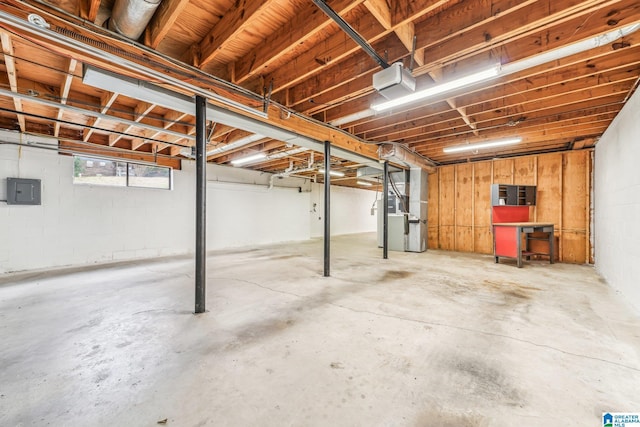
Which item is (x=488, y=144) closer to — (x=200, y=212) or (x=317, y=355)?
(x=317, y=355)

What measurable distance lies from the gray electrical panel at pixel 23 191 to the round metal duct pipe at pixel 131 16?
14.3 feet

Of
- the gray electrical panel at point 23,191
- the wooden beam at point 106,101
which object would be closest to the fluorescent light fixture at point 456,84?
the wooden beam at point 106,101

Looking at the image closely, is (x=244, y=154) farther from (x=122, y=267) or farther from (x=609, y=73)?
(x=609, y=73)

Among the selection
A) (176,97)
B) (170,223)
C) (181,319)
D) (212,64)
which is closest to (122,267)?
(170,223)

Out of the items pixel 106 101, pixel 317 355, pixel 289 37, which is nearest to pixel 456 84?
pixel 289 37

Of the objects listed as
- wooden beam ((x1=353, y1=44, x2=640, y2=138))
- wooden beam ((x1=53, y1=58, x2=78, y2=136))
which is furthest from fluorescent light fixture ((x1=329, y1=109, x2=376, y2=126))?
wooden beam ((x1=53, y1=58, x2=78, y2=136))

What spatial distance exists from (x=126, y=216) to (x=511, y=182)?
9.24 m

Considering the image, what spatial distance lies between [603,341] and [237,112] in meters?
4.20

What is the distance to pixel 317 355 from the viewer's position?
73.7 inches

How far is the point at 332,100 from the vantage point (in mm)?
3439

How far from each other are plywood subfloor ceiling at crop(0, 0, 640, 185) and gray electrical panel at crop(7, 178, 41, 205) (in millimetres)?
948

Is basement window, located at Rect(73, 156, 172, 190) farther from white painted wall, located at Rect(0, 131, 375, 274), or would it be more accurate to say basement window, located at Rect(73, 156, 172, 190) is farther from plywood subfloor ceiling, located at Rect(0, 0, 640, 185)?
plywood subfloor ceiling, located at Rect(0, 0, 640, 185)

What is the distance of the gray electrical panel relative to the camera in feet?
14.3

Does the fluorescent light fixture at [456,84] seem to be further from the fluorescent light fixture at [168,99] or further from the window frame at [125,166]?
the window frame at [125,166]
